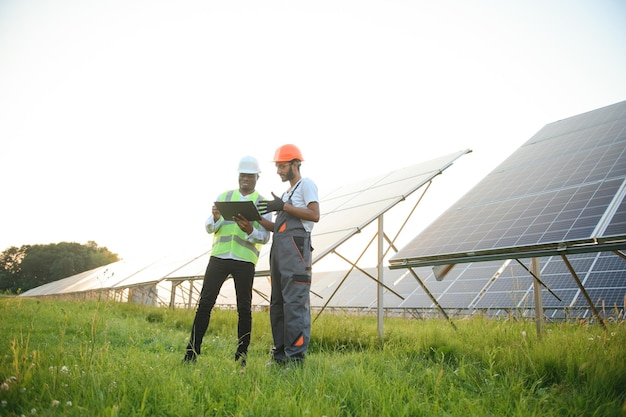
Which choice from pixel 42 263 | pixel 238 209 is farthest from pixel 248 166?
pixel 42 263

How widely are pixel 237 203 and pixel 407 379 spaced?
1887 millimetres

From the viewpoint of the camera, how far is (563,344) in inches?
125

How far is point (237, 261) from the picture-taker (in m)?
3.90

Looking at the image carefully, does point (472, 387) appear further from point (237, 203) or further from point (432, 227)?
point (432, 227)

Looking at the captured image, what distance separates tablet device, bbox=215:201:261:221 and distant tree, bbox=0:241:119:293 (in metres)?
62.4

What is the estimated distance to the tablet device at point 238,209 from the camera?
354 centimetres

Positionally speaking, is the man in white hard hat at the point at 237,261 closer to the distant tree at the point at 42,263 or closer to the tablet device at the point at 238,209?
the tablet device at the point at 238,209

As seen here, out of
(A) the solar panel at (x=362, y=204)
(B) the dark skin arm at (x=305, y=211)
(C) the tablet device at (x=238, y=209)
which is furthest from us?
(A) the solar panel at (x=362, y=204)

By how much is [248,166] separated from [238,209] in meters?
0.67

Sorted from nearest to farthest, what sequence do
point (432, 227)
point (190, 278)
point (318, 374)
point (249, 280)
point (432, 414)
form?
point (432, 414), point (318, 374), point (249, 280), point (432, 227), point (190, 278)

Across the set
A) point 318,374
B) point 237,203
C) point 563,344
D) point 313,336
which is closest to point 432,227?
point 313,336

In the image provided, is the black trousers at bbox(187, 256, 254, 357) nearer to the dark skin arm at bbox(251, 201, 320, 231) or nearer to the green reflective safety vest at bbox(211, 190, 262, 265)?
the green reflective safety vest at bbox(211, 190, 262, 265)

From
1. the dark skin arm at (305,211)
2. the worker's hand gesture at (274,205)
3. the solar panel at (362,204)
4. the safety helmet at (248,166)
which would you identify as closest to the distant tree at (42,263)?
the solar panel at (362,204)

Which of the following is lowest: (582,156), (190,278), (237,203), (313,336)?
(313,336)
